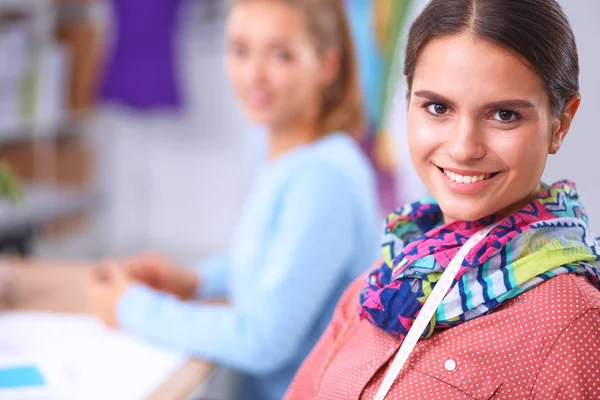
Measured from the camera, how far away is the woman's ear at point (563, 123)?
0.69 m

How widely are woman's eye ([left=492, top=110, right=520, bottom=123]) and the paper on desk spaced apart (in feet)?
1.93

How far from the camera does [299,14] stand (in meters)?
1.29

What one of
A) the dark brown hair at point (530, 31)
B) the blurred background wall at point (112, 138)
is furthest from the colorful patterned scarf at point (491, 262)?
the blurred background wall at point (112, 138)

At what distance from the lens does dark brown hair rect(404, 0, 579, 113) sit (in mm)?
644

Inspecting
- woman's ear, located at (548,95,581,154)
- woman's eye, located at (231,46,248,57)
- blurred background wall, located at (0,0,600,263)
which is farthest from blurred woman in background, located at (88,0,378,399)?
blurred background wall, located at (0,0,600,263)

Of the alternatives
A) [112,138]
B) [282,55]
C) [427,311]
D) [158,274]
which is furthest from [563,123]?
[112,138]

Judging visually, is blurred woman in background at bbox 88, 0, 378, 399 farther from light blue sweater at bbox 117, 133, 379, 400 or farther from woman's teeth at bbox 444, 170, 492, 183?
woman's teeth at bbox 444, 170, 492, 183

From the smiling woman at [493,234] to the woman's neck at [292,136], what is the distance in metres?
0.64

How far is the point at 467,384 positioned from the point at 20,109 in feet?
9.44

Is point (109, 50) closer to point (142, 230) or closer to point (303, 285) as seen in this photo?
point (142, 230)

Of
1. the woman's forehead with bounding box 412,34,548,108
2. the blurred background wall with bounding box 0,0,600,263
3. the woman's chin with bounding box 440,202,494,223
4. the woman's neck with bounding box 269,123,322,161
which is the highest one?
the woman's forehead with bounding box 412,34,548,108

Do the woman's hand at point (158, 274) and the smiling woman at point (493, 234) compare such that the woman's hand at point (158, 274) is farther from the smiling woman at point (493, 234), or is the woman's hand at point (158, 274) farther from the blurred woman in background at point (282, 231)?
the smiling woman at point (493, 234)

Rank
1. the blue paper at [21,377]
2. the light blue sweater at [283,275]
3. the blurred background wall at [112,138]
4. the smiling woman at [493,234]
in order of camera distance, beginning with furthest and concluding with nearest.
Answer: the blurred background wall at [112,138] < the light blue sweater at [283,275] < the blue paper at [21,377] < the smiling woman at [493,234]

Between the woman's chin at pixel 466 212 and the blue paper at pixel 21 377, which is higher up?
the woman's chin at pixel 466 212
